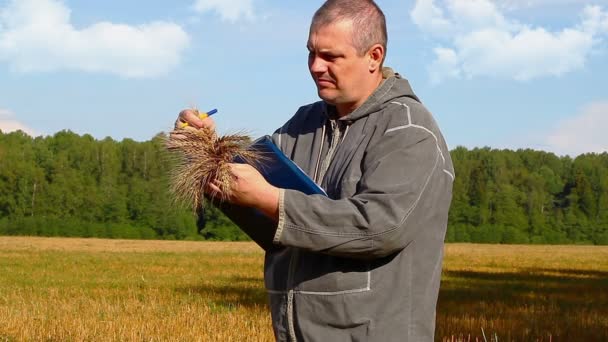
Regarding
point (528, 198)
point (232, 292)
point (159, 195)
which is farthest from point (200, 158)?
point (528, 198)

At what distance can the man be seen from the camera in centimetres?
284

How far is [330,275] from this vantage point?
2.95m

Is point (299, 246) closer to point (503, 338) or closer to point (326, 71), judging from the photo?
point (326, 71)

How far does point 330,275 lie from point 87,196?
83.7 metres

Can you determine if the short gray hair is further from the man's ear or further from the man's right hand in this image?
the man's right hand

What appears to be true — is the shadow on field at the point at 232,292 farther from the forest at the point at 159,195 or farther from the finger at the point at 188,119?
the forest at the point at 159,195

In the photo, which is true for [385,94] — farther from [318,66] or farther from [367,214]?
[367,214]

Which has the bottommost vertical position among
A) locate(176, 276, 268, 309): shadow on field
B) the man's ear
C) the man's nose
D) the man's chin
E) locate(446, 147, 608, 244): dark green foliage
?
locate(176, 276, 268, 309): shadow on field

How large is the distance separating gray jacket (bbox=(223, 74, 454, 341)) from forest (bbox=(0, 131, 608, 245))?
64283 mm

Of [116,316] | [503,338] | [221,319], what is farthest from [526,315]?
[116,316]

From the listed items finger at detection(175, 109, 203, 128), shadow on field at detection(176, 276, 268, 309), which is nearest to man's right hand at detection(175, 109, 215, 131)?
finger at detection(175, 109, 203, 128)

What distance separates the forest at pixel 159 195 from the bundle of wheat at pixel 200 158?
210 ft

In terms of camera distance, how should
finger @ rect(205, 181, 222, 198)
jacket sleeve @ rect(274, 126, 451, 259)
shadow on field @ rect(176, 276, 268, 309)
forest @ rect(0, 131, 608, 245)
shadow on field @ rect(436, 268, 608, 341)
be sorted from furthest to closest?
forest @ rect(0, 131, 608, 245)
shadow on field @ rect(176, 276, 268, 309)
shadow on field @ rect(436, 268, 608, 341)
finger @ rect(205, 181, 222, 198)
jacket sleeve @ rect(274, 126, 451, 259)

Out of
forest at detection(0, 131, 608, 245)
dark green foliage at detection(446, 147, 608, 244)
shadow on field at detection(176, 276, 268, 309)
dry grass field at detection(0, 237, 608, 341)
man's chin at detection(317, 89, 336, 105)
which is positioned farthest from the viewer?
dark green foliage at detection(446, 147, 608, 244)
